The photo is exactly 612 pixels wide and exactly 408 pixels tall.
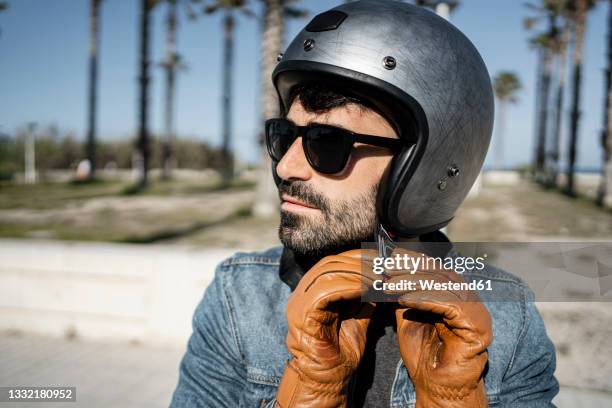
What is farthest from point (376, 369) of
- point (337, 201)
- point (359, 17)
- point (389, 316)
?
point (359, 17)

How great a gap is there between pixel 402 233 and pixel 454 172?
31 cm

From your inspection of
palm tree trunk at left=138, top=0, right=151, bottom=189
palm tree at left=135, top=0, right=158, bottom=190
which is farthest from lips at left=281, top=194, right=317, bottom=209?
palm tree trunk at left=138, top=0, right=151, bottom=189

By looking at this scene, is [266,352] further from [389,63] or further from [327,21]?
[327,21]

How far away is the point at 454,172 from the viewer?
1740 millimetres

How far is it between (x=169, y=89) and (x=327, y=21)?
2614 cm

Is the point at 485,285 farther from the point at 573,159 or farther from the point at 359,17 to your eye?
the point at 573,159

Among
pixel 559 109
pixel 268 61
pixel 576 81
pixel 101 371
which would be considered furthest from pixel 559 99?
pixel 101 371

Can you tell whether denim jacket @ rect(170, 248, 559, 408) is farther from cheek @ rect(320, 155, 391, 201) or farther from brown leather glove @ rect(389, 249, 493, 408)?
cheek @ rect(320, 155, 391, 201)

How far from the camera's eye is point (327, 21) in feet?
5.64

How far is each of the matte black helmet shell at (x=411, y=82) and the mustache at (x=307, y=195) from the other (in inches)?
7.7

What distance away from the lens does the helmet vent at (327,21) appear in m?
1.70

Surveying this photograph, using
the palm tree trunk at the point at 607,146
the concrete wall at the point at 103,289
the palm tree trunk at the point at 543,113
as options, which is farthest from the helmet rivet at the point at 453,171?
the palm tree trunk at the point at 543,113

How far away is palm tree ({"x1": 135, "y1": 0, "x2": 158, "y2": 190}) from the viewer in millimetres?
17141

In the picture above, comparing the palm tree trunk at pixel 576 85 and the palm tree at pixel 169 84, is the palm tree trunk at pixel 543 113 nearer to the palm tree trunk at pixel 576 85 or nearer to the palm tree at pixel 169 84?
the palm tree trunk at pixel 576 85
